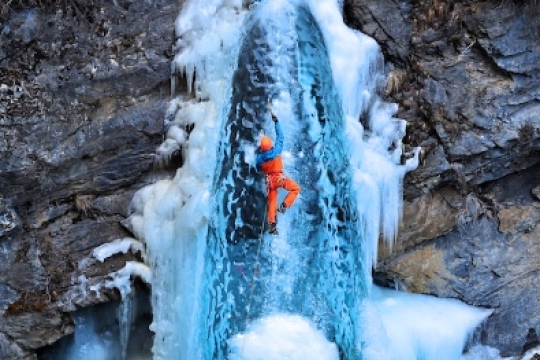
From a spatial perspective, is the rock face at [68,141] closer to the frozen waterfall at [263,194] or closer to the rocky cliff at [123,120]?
the rocky cliff at [123,120]

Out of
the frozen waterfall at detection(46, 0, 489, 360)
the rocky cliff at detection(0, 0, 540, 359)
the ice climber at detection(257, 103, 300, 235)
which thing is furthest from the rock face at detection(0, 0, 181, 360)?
the ice climber at detection(257, 103, 300, 235)

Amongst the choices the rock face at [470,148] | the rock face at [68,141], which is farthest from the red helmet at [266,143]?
the rock face at [470,148]

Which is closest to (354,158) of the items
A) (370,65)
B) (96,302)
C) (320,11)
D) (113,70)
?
(370,65)

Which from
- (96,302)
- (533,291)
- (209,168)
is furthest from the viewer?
(533,291)

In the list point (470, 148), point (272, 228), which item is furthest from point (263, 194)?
point (470, 148)

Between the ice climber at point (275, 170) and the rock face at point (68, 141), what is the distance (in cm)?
123

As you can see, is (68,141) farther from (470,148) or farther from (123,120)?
(470,148)

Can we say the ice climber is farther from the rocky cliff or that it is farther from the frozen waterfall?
the rocky cliff

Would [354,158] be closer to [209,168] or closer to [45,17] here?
[209,168]

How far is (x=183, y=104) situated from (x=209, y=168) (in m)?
0.70

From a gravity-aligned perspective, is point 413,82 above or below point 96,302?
above

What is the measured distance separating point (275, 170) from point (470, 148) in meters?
2.01

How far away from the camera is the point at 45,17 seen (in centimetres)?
629

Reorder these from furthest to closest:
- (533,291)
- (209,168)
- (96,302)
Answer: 1. (533,291)
2. (96,302)
3. (209,168)
